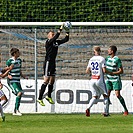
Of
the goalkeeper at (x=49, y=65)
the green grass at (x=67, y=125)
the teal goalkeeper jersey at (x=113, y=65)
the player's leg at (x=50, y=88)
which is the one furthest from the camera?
the player's leg at (x=50, y=88)

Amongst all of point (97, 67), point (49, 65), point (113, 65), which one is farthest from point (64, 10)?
point (97, 67)

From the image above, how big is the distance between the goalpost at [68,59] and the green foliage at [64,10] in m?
1.57

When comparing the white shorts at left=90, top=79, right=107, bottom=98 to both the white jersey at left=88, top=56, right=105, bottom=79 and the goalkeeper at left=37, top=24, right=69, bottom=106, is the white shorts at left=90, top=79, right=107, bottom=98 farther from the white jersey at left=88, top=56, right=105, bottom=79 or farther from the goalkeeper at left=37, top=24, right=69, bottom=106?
the goalkeeper at left=37, top=24, right=69, bottom=106

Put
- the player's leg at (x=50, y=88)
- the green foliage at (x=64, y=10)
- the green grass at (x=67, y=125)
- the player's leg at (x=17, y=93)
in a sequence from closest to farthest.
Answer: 1. the green grass at (x=67, y=125)
2. the player's leg at (x=17, y=93)
3. the player's leg at (x=50, y=88)
4. the green foliage at (x=64, y=10)

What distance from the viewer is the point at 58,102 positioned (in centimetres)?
2206

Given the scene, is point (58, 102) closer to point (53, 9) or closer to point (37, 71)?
point (37, 71)

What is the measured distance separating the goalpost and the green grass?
3.01m

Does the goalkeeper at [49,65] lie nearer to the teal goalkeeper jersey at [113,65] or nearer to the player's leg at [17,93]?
the player's leg at [17,93]

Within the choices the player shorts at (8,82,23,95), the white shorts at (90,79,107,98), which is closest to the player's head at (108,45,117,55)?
the white shorts at (90,79,107,98)

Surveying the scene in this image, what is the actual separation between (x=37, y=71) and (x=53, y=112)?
141cm

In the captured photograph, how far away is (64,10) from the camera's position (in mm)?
25672

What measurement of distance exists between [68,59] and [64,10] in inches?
125

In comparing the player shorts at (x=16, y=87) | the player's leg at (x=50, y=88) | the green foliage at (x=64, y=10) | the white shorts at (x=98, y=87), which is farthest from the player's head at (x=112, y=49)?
the green foliage at (x=64, y=10)

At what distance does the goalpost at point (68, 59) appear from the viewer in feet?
72.3
